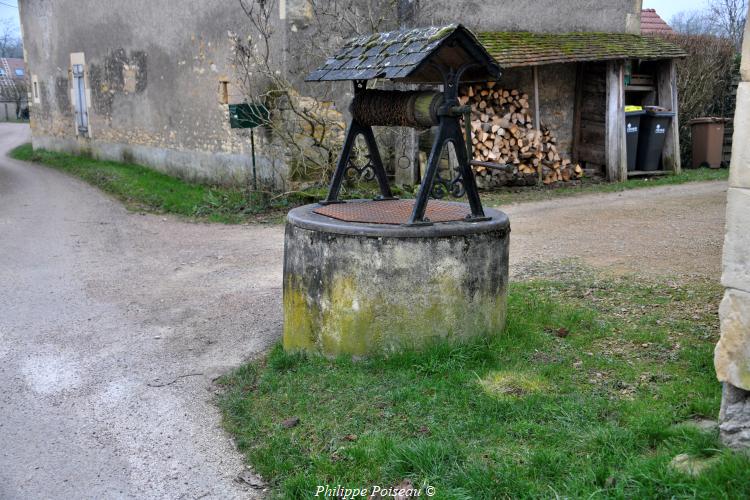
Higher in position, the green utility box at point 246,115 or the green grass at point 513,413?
the green utility box at point 246,115

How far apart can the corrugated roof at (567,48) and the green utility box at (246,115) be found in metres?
3.80

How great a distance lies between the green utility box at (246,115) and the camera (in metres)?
10.8

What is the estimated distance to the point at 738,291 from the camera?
3.26 m

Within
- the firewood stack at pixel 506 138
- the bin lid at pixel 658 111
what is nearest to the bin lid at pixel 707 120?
the bin lid at pixel 658 111

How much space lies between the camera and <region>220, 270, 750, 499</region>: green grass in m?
3.29

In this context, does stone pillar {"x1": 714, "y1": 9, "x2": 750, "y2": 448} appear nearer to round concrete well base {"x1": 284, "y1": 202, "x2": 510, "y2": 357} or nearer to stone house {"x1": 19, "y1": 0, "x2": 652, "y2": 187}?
round concrete well base {"x1": 284, "y1": 202, "x2": 510, "y2": 357}

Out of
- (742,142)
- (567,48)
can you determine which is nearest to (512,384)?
(742,142)

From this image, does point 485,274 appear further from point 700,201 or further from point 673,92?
point 673,92

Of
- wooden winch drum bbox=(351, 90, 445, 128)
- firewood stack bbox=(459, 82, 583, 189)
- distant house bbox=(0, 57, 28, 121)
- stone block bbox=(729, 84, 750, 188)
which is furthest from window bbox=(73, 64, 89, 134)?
distant house bbox=(0, 57, 28, 121)

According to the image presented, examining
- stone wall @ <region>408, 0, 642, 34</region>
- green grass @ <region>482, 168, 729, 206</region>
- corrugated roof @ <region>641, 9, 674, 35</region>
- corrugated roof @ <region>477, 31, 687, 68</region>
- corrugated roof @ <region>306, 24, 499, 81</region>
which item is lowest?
green grass @ <region>482, 168, 729, 206</region>

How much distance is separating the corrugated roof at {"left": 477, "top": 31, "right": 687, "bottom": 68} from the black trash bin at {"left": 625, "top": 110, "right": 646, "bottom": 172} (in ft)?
3.40

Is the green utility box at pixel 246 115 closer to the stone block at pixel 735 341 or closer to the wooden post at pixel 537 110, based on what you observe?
the wooden post at pixel 537 110

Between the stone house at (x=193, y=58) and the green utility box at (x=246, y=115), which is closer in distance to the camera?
the green utility box at (x=246, y=115)

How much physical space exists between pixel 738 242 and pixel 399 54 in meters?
2.42
